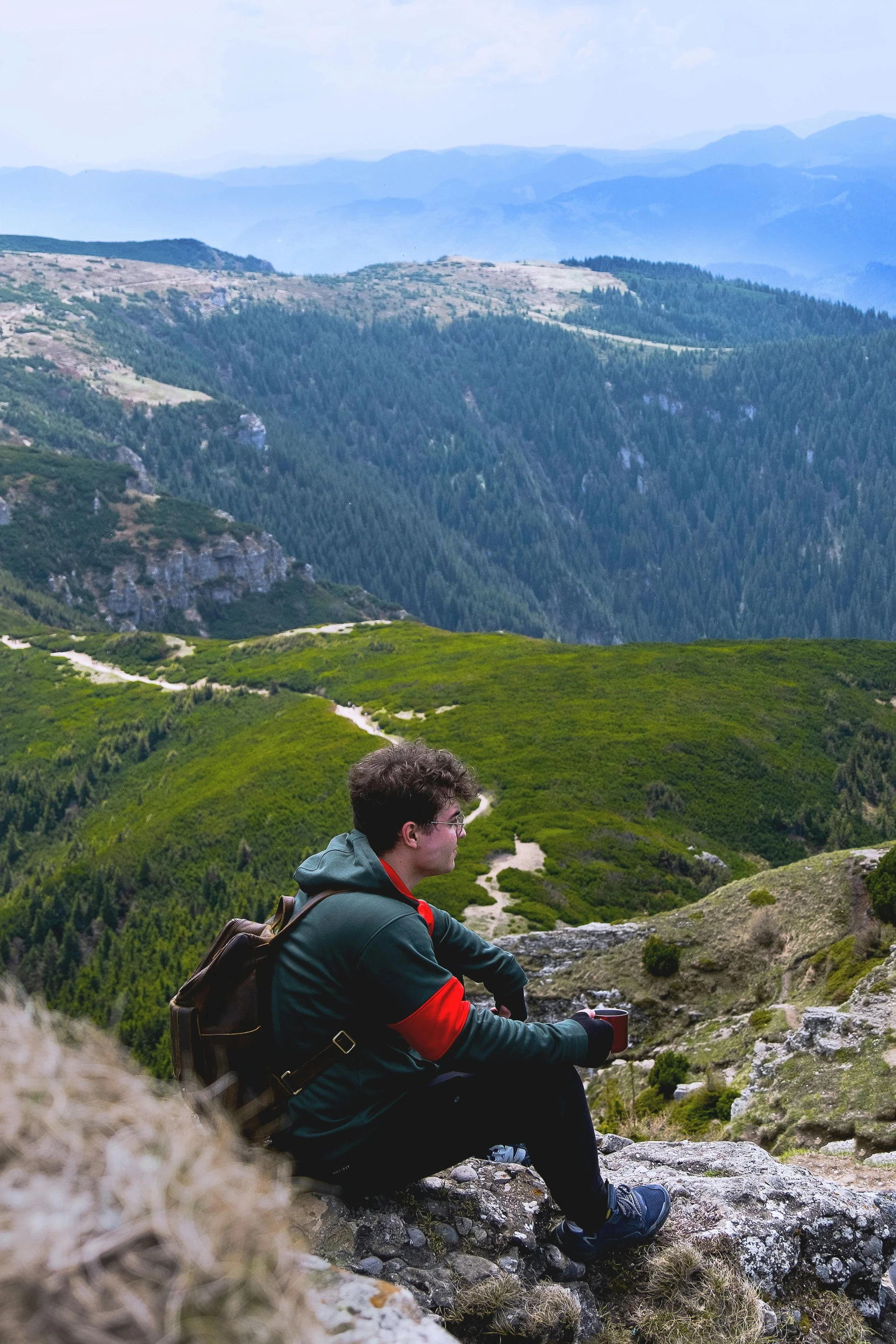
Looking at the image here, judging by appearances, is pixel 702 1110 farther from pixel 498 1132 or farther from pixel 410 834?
pixel 410 834

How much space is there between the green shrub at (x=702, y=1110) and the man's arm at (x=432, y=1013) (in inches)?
337

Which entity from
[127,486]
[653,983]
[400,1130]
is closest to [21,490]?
[127,486]

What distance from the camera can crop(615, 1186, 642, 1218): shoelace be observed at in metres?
6.07

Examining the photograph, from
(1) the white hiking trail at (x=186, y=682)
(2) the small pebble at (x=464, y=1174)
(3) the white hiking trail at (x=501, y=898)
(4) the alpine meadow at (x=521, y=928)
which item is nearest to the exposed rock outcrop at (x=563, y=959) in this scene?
(4) the alpine meadow at (x=521, y=928)

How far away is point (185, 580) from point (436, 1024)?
167129 mm

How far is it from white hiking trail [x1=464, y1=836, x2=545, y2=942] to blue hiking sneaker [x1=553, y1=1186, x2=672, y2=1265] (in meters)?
19.6

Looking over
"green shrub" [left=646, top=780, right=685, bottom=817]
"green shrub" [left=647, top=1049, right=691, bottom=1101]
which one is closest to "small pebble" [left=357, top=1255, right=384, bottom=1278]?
"green shrub" [left=647, top=1049, right=691, bottom=1101]

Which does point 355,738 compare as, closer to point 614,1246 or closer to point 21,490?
point 614,1246

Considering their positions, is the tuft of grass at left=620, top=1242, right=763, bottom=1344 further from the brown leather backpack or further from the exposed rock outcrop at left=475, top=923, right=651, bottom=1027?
the exposed rock outcrop at left=475, top=923, right=651, bottom=1027

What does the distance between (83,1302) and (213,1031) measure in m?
3.41

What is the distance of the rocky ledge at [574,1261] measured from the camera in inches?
206

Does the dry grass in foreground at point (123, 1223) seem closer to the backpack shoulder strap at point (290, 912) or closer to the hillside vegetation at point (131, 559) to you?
the backpack shoulder strap at point (290, 912)

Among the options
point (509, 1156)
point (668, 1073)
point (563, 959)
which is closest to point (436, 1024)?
point (509, 1156)

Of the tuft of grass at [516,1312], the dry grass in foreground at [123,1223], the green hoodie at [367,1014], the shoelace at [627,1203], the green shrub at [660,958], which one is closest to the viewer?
the dry grass in foreground at [123,1223]
